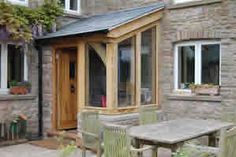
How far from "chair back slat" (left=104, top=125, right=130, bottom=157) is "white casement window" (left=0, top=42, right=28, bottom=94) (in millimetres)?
5251

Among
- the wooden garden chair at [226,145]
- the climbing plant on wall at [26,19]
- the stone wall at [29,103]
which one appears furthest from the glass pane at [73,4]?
the wooden garden chair at [226,145]

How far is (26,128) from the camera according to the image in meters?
9.93

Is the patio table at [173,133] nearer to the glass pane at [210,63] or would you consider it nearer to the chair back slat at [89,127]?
the chair back slat at [89,127]

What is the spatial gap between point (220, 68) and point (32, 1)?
542 cm

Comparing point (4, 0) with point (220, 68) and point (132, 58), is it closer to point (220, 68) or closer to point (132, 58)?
point (132, 58)

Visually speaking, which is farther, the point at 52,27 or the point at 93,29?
the point at 52,27

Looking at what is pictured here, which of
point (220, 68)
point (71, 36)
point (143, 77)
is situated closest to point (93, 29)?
point (71, 36)

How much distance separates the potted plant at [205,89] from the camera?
8695 mm

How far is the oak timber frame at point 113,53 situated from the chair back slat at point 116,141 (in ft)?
11.1

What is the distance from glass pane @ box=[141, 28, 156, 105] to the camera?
9.40 meters

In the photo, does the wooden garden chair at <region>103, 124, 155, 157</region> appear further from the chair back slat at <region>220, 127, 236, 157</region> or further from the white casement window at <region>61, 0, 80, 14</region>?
the white casement window at <region>61, 0, 80, 14</region>

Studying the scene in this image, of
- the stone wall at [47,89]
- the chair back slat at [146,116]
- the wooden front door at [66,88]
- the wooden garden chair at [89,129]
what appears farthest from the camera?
the wooden front door at [66,88]

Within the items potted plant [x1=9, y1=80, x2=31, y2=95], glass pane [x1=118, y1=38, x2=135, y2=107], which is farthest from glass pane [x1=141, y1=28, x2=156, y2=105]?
potted plant [x1=9, y1=80, x2=31, y2=95]

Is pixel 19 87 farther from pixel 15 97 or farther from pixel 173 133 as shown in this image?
pixel 173 133
